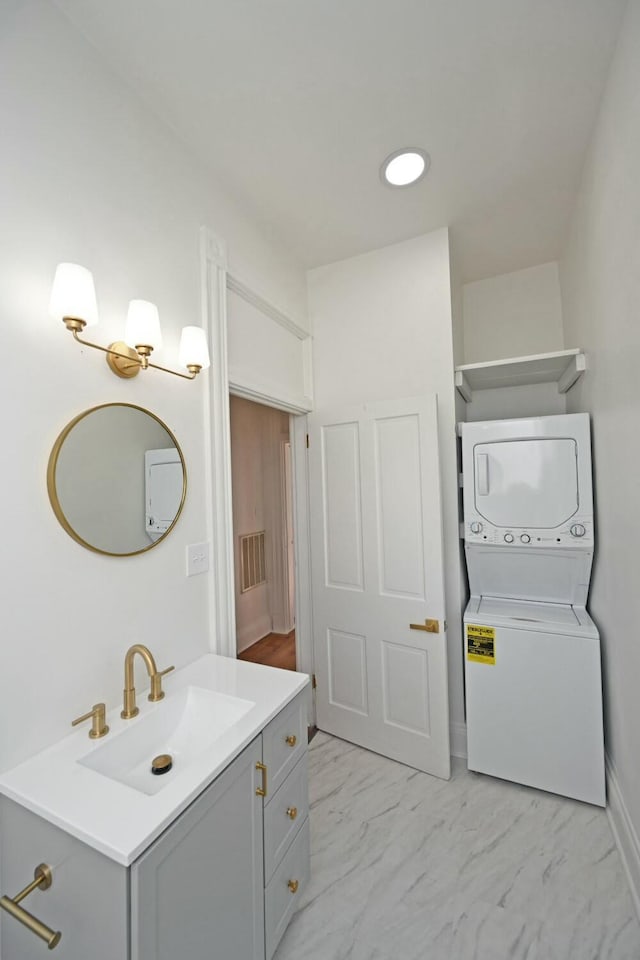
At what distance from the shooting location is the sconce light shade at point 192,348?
1.41m

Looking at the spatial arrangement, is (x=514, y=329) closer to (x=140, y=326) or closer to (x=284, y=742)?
(x=140, y=326)

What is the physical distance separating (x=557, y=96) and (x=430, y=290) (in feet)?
2.82

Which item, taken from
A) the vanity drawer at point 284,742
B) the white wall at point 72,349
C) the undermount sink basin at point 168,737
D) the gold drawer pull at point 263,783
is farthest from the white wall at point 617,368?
the white wall at point 72,349

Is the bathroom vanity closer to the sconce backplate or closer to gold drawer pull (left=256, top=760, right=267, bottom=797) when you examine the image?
gold drawer pull (left=256, top=760, right=267, bottom=797)

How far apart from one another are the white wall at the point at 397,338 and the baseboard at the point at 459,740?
0.03 m

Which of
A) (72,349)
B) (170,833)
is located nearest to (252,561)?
(72,349)

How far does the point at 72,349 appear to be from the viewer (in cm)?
114

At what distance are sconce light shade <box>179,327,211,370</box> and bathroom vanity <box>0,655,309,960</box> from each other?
3.65ft

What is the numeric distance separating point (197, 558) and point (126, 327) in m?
0.86

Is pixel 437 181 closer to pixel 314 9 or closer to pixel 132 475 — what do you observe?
pixel 314 9

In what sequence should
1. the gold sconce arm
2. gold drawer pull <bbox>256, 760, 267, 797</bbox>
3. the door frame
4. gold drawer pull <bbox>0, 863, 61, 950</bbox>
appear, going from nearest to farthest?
gold drawer pull <bbox>0, 863, 61, 950</bbox>
gold drawer pull <bbox>256, 760, 267, 797</bbox>
the gold sconce arm
the door frame

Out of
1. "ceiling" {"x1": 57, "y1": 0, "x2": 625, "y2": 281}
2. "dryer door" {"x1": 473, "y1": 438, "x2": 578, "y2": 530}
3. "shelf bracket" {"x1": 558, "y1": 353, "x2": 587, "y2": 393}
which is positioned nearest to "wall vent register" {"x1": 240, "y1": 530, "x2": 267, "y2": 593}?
"dryer door" {"x1": 473, "y1": 438, "x2": 578, "y2": 530}

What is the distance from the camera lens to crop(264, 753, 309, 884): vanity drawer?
3.78 ft

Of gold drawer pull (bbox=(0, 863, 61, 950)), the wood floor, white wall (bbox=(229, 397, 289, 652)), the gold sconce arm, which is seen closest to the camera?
gold drawer pull (bbox=(0, 863, 61, 950))
